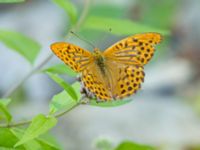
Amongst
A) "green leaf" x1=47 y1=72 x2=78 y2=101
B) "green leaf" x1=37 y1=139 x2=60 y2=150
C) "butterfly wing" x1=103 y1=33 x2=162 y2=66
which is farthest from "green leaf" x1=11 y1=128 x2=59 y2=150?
"butterfly wing" x1=103 y1=33 x2=162 y2=66

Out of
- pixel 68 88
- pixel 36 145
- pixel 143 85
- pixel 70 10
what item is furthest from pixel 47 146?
pixel 143 85

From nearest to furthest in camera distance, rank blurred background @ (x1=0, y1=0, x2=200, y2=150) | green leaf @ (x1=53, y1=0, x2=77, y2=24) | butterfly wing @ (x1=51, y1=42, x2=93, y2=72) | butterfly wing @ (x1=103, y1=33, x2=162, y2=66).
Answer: butterfly wing @ (x1=51, y1=42, x2=93, y2=72) → butterfly wing @ (x1=103, y1=33, x2=162, y2=66) → green leaf @ (x1=53, y1=0, x2=77, y2=24) → blurred background @ (x1=0, y1=0, x2=200, y2=150)

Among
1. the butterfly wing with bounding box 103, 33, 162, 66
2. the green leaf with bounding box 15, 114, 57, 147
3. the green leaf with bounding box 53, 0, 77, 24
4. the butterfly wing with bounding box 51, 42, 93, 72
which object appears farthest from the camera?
the green leaf with bounding box 53, 0, 77, 24

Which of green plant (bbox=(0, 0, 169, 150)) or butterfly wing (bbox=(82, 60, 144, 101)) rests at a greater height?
butterfly wing (bbox=(82, 60, 144, 101))

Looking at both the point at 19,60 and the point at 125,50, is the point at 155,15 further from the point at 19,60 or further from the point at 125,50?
the point at 125,50

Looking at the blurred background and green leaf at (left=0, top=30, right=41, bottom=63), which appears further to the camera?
the blurred background

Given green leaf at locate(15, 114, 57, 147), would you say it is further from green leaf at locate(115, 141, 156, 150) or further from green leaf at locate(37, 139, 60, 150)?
green leaf at locate(115, 141, 156, 150)

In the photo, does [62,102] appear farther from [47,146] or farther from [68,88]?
[47,146]

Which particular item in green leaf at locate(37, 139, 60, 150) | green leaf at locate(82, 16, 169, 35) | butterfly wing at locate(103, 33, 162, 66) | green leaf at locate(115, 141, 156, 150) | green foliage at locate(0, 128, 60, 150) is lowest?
green leaf at locate(115, 141, 156, 150)
